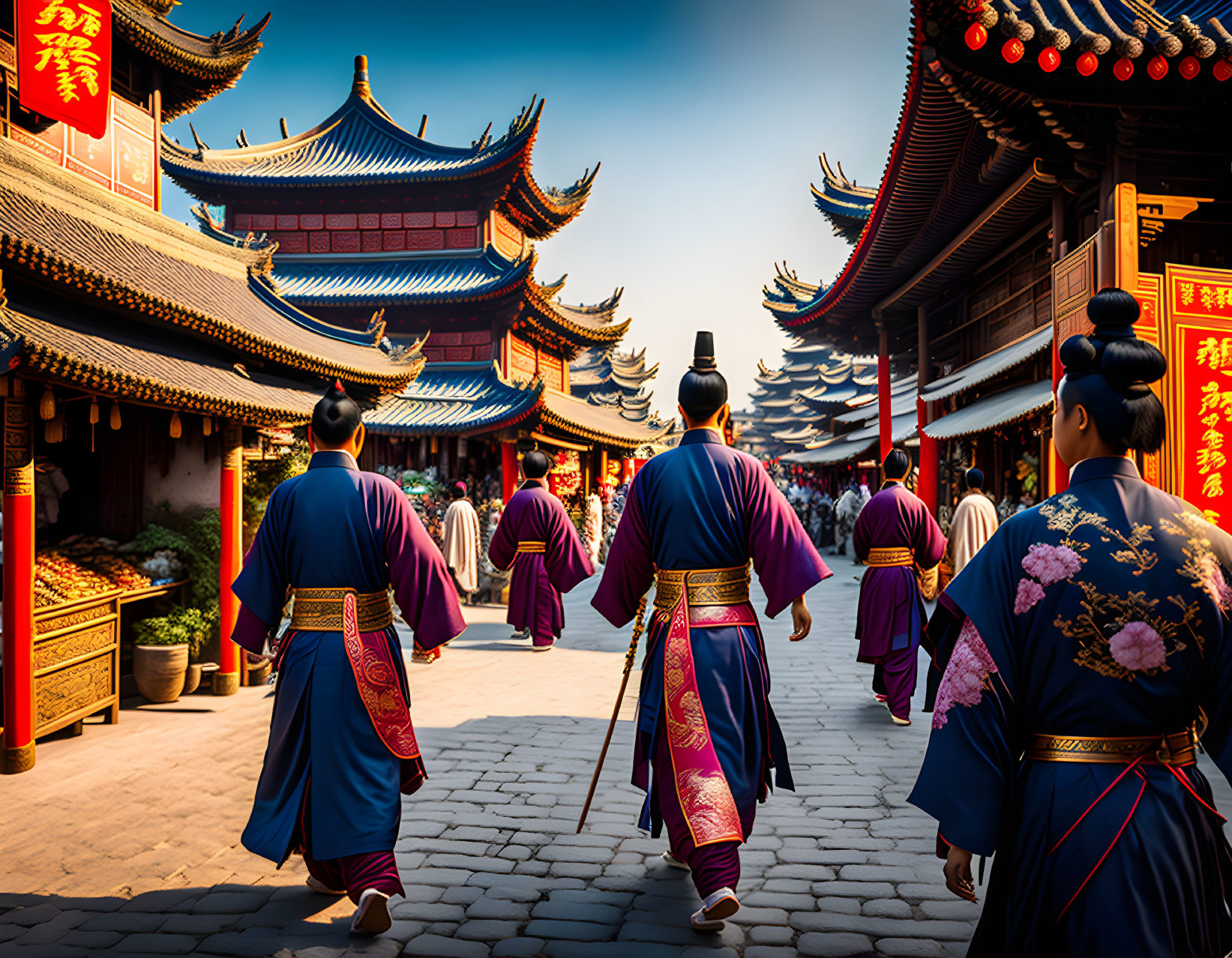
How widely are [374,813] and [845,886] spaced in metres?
1.80

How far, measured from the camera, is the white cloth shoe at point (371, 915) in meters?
2.74

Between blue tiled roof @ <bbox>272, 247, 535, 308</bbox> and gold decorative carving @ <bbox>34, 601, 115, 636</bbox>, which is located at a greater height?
blue tiled roof @ <bbox>272, 247, 535, 308</bbox>

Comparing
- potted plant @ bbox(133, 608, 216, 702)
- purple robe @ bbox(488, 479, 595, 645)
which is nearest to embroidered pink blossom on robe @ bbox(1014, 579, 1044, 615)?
potted plant @ bbox(133, 608, 216, 702)

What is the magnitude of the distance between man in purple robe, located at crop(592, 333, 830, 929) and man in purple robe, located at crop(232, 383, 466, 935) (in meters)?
0.85

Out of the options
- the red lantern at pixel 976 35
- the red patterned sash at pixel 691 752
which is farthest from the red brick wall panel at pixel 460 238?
the red patterned sash at pixel 691 752

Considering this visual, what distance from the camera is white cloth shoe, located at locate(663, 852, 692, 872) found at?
3.37 meters

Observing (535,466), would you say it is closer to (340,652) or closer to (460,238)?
(340,652)

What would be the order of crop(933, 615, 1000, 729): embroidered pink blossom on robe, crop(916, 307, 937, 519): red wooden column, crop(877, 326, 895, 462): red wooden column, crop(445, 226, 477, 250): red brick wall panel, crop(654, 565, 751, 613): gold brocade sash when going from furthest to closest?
crop(445, 226, 477, 250): red brick wall panel → crop(877, 326, 895, 462): red wooden column → crop(916, 307, 937, 519): red wooden column → crop(654, 565, 751, 613): gold brocade sash → crop(933, 615, 1000, 729): embroidered pink blossom on robe

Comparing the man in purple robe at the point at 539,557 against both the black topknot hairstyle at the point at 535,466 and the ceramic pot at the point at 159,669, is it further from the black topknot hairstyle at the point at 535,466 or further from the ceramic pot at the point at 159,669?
the ceramic pot at the point at 159,669

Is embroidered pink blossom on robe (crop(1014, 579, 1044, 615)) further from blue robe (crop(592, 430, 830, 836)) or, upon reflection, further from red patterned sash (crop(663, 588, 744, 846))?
red patterned sash (crop(663, 588, 744, 846))

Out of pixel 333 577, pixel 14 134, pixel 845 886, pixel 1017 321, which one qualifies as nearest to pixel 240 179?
pixel 14 134

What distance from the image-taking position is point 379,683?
3.10 metres

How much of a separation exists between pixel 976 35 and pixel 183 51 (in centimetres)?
705

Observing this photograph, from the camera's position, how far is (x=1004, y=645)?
5.94 feet
